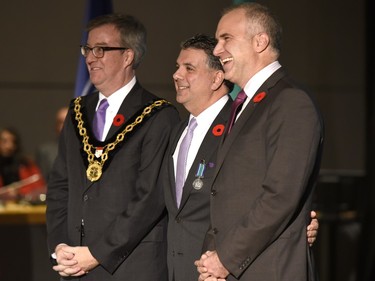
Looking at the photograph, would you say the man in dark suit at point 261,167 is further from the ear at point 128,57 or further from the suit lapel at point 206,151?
the ear at point 128,57

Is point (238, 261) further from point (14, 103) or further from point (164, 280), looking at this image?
point (14, 103)

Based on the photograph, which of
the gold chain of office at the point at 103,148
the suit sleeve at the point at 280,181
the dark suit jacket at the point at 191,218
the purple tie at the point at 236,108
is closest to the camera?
the suit sleeve at the point at 280,181

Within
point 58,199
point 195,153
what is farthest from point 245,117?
point 58,199

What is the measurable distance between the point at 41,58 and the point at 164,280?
557cm

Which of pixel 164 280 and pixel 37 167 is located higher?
pixel 164 280

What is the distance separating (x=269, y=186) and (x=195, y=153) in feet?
1.93

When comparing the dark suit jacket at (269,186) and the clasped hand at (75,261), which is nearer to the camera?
the dark suit jacket at (269,186)

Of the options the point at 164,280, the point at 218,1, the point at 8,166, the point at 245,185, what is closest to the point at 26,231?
the point at 8,166

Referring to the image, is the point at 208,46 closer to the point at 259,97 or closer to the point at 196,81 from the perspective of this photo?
the point at 196,81

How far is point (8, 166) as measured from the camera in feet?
23.4

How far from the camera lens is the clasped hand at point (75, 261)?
334 cm

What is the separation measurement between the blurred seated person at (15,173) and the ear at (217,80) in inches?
124

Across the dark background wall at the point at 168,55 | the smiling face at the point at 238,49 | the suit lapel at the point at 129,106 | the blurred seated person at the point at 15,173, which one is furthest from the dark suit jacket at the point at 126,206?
the dark background wall at the point at 168,55

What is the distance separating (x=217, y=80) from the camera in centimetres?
335
